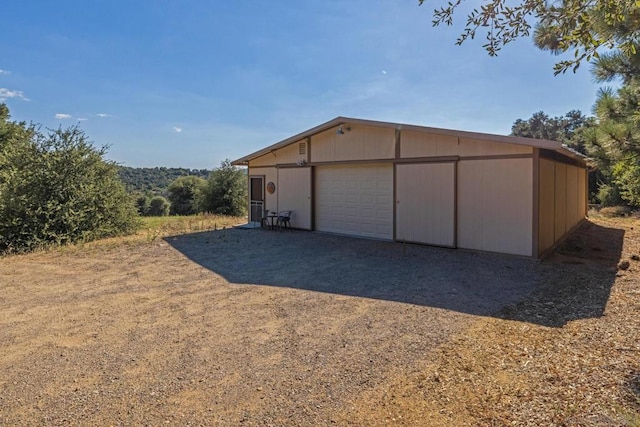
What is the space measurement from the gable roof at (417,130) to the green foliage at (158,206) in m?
19.2

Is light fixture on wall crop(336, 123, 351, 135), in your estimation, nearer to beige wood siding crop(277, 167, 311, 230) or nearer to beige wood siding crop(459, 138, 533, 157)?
beige wood siding crop(277, 167, 311, 230)

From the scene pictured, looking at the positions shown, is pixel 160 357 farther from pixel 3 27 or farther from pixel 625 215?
pixel 625 215

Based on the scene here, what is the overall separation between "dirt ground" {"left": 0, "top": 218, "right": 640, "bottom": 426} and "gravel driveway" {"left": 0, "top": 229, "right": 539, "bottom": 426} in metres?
0.02

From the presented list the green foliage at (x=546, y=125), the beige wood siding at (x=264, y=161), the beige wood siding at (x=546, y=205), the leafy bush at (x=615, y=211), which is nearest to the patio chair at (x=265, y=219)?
the beige wood siding at (x=264, y=161)

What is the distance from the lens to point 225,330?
12.7ft

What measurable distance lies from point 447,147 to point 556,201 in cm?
307

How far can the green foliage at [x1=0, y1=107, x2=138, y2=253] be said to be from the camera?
9000 millimetres

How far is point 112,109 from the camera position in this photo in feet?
44.3

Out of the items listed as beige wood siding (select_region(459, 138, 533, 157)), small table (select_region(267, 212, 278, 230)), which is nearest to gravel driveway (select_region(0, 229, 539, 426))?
beige wood siding (select_region(459, 138, 533, 157))

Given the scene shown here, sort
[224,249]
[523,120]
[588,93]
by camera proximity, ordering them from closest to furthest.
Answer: [588,93]
[224,249]
[523,120]

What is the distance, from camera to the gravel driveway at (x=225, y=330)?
2537 mm

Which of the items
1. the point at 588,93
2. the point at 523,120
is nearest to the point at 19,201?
the point at 588,93

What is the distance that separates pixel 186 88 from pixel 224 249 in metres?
7.35

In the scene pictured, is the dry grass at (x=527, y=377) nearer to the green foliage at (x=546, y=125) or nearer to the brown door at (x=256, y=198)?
the brown door at (x=256, y=198)
